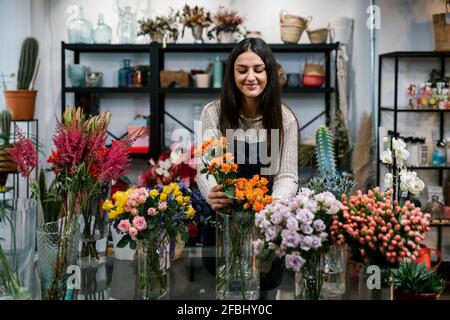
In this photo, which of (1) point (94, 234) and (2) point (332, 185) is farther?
(1) point (94, 234)

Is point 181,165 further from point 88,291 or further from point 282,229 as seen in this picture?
point 282,229

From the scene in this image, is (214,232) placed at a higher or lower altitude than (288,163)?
lower

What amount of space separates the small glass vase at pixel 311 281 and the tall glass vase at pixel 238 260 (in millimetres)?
121

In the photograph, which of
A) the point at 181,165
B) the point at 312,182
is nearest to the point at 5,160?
the point at 181,165

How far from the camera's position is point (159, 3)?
4969mm

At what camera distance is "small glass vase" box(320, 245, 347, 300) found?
1.39m

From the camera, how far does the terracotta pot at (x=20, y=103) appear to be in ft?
14.3

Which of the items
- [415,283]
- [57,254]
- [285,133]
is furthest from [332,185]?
[57,254]

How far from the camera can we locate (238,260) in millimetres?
1459

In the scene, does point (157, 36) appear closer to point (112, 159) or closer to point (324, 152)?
point (324, 152)

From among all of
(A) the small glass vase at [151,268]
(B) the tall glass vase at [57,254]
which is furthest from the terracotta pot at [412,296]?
(B) the tall glass vase at [57,254]

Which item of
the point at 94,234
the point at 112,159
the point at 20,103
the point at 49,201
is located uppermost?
the point at 20,103

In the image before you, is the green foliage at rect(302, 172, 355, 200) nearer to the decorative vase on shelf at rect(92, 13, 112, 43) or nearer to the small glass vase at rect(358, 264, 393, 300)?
the small glass vase at rect(358, 264, 393, 300)

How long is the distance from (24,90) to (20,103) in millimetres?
101
